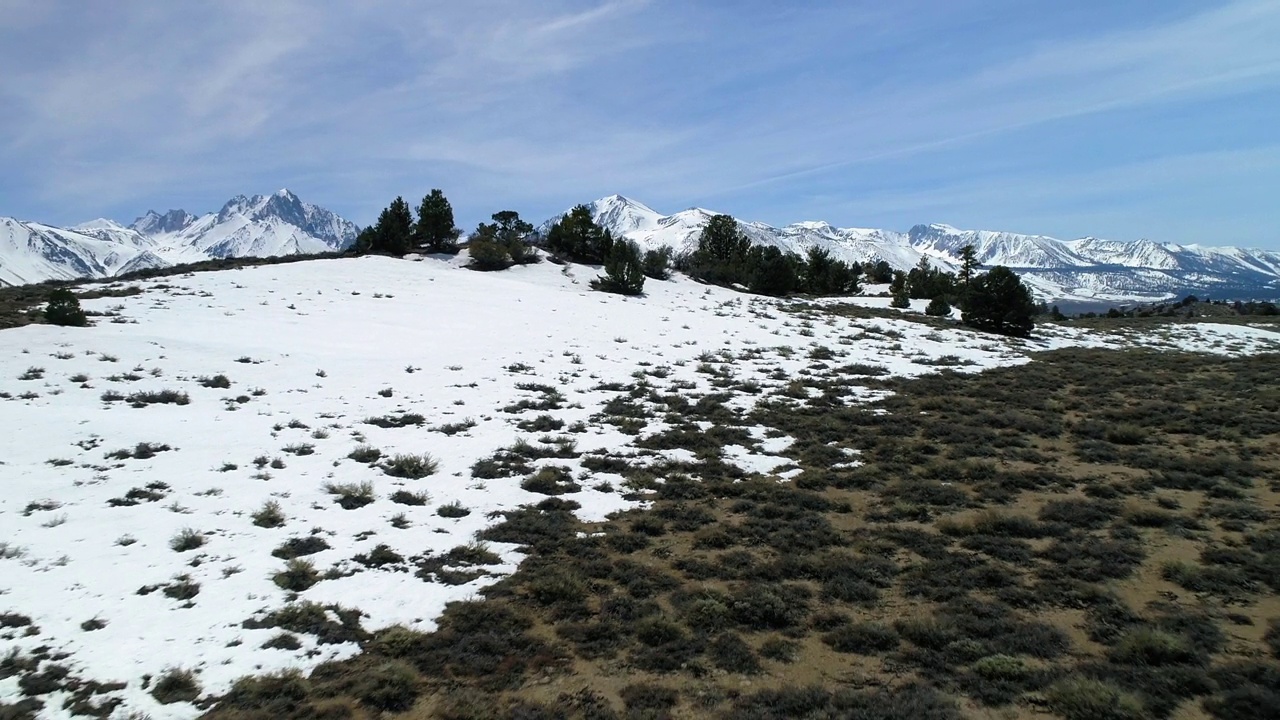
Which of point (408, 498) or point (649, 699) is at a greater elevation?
point (408, 498)

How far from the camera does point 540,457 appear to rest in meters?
13.7

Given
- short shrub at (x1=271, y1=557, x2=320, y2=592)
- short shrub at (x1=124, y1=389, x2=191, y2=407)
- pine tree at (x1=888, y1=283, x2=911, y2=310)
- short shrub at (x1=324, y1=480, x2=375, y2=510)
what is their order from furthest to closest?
pine tree at (x1=888, y1=283, x2=911, y2=310)
short shrub at (x1=124, y1=389, x2=191, y2=407)
short shrub at (x1=324, y1=480, x2=375, y2=510)
short shrub at (x1=271, y1=557, x2=320, y2=592)

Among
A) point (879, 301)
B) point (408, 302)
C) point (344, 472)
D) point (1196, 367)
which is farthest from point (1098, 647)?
point (879, 301)

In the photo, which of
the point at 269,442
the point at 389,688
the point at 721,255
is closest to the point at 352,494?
the point at 269,442

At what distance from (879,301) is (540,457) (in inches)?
1809

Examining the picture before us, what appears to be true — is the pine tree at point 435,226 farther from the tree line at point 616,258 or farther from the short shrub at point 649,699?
the short shrub at point 649,699

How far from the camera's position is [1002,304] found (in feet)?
118

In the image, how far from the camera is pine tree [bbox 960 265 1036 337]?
35625 mm

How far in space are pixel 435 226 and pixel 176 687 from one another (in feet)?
170

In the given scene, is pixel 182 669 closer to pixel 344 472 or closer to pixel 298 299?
pixel 344 472

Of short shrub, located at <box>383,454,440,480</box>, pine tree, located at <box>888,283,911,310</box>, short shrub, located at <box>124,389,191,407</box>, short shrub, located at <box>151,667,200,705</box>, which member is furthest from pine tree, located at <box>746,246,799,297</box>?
short shrub, located at <box>151,667,200,705</box>

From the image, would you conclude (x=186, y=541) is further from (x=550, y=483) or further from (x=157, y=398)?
(x=157, y=398)

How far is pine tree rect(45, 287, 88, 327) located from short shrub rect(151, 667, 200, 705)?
20973mm

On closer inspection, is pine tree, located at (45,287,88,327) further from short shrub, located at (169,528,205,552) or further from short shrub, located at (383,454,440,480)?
short shrub, located at (169,528,205,552)
